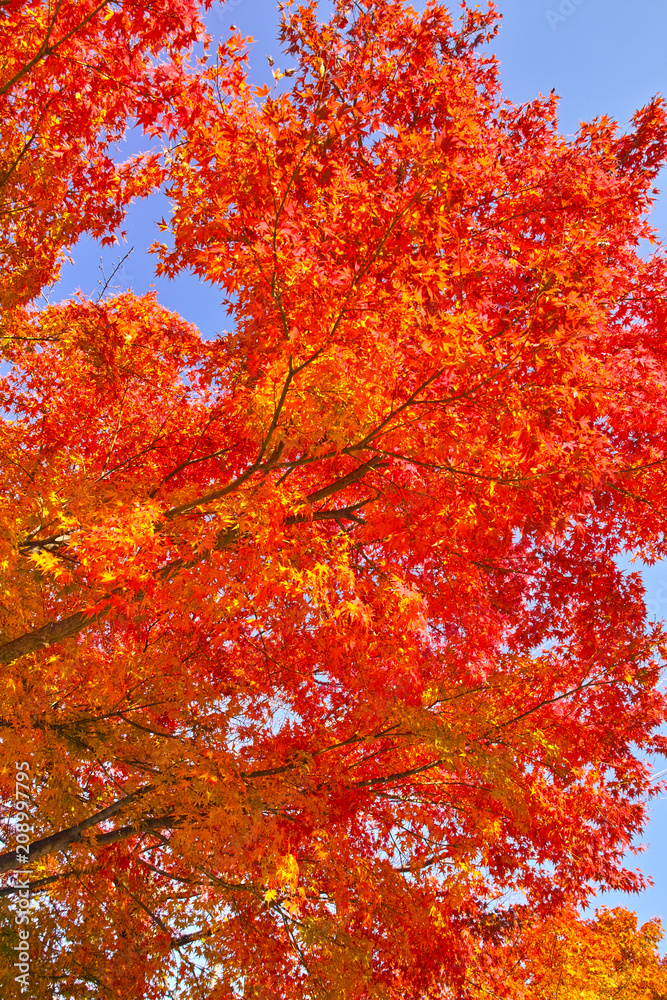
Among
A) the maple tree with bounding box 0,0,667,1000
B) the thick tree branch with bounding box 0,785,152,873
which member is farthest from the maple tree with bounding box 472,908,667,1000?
the thick tree branch with bounding box 0,785,152,873

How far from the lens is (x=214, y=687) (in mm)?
6059

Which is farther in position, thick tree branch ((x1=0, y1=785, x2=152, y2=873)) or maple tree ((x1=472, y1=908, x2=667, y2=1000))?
maple tree ((x1=472, y1=908, x2=667, y2=1000))

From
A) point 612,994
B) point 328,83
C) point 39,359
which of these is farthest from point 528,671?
point 612,994

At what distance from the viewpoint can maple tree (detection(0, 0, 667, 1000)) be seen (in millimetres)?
4242

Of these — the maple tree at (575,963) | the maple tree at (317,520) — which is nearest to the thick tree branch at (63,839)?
the maple tree at (317,520)

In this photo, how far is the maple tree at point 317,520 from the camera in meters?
4.24

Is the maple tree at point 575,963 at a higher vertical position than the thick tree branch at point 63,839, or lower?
higher

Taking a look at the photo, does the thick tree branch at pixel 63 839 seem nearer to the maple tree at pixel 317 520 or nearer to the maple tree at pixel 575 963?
the maple tree at pixel 317 520

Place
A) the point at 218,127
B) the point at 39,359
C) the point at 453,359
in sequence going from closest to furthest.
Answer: the point at 453,359, the point at 218,127, the point at 39,359

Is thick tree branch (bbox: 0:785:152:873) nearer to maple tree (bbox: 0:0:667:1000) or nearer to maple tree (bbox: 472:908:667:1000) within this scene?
maple tree (bbox: 0:0:667:1000)

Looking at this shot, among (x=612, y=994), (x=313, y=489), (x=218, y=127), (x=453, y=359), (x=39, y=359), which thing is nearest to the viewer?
(x=453, y=359)

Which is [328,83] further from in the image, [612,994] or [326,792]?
[612,994]

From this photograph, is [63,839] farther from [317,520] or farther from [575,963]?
[575,963]

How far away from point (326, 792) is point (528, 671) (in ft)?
7.35
